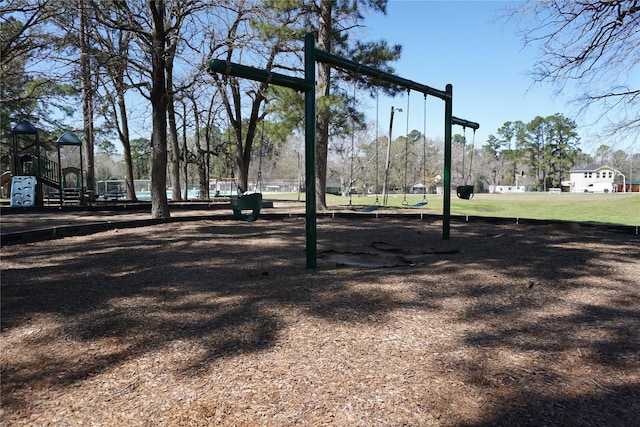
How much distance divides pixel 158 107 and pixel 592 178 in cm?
8875

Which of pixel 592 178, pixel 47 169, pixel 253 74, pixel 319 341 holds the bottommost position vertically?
pixel 319 341

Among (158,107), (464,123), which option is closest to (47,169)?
(158,107)

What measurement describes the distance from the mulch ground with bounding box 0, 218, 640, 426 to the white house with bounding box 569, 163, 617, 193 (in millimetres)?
85002

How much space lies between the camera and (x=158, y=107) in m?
10.9

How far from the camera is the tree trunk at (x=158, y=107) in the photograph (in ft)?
34.2

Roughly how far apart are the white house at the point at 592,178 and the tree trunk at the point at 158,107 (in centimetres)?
8369

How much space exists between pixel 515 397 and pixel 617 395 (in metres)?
0.57

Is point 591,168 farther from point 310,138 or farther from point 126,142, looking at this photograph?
point 310,138

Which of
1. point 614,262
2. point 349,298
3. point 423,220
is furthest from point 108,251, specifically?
point 423,220

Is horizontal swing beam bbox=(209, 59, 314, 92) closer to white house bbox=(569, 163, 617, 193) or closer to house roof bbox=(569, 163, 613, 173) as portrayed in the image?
white house bbox=(569, 163, 617, 193)

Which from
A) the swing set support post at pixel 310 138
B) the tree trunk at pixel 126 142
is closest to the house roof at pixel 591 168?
the tree trunk at pixel 126 142

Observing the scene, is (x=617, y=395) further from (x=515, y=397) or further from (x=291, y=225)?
(x=291, y=225)

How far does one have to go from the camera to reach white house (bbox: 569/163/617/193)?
77213 millimetres

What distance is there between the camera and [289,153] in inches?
2704
